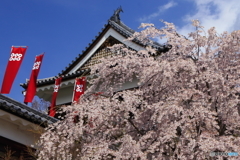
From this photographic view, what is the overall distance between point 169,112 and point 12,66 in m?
8.31

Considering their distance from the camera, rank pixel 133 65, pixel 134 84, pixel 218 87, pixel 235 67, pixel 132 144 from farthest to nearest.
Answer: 1. pixel 134 84
2. pixel 133 65
3. pixel 235 67
4. pixel 218 87
5. pixel 132 144

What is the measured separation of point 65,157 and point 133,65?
2642mm

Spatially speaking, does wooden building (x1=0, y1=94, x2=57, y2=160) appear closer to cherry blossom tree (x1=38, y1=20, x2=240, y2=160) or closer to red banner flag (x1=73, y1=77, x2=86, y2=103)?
cherry blossom tree (x1=38, y1=20, x2=240, y2=160)

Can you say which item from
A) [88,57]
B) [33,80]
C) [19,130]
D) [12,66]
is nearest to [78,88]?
[33,80]

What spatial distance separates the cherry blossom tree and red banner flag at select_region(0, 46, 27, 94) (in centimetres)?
546

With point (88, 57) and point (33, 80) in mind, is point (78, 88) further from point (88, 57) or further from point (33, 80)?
point (88, 57)

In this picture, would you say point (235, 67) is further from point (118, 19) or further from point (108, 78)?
point (118, 19)

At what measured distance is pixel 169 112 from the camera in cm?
567

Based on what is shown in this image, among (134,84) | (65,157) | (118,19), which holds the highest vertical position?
(118,19)

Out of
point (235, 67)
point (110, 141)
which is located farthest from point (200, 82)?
point (110, 141)

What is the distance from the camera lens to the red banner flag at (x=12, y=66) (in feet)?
39.0

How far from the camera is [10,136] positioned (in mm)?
7652

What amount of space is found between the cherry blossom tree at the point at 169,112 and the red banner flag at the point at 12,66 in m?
5.46

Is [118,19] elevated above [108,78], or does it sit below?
above
